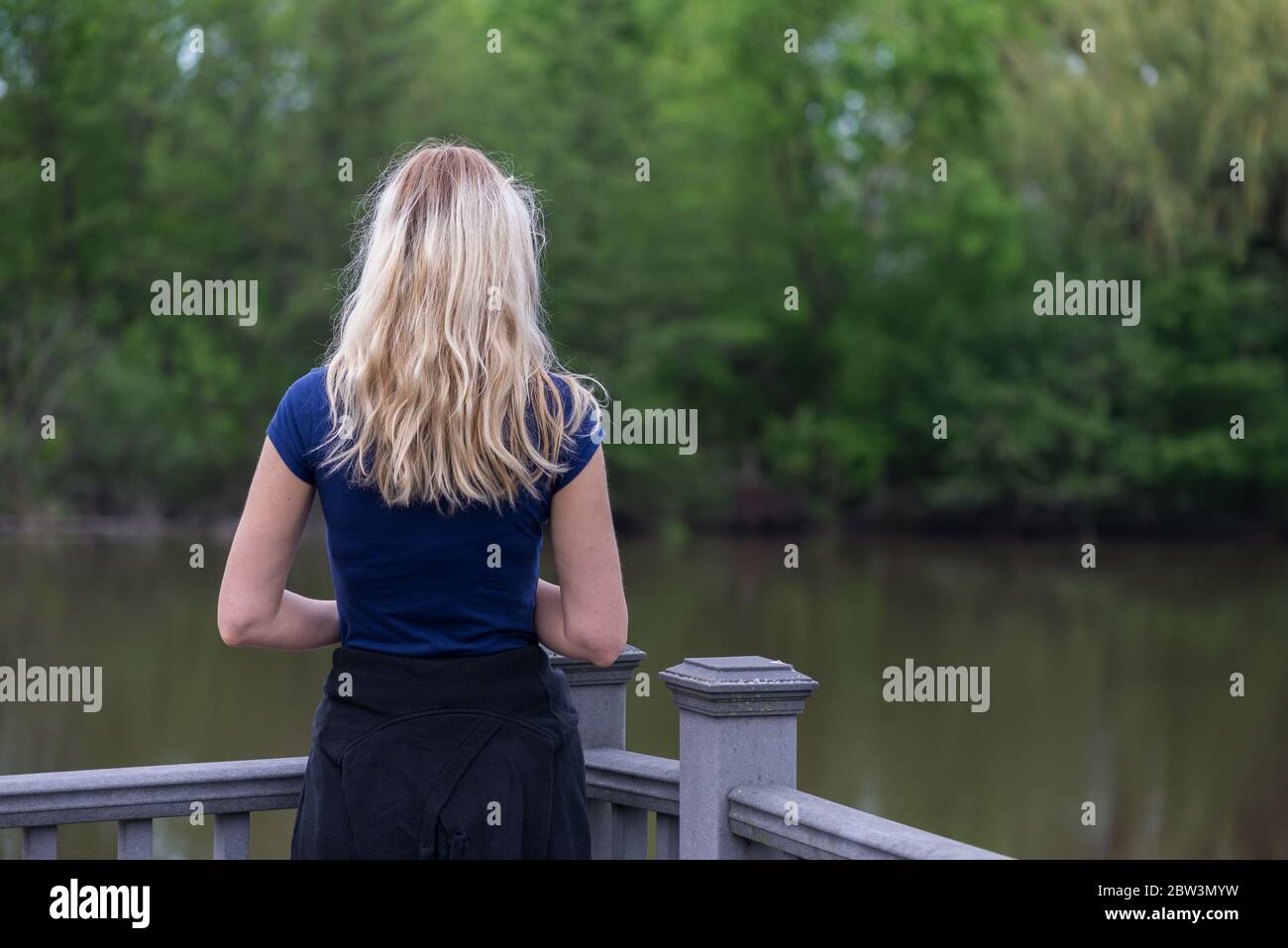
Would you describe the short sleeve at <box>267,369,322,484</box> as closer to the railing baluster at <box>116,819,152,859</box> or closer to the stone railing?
the stone railing

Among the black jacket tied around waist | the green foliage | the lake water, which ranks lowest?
the lake water

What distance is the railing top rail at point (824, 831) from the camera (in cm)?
242

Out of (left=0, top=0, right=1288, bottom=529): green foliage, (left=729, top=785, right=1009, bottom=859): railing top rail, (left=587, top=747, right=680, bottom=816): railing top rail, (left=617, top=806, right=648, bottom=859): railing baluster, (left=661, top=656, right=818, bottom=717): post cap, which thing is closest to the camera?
(left=729, top=785, right=1009, bottom=859): railing top rail

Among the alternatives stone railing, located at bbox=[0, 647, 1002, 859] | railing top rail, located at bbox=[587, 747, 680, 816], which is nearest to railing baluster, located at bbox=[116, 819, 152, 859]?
stone railing, located at bbox=[0, 647, 1002, 859]

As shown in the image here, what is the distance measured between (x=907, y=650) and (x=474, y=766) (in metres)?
17.1

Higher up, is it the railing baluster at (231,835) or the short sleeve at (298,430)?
the short sleeve at (298,430)

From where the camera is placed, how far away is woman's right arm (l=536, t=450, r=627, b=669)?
2.27 meters

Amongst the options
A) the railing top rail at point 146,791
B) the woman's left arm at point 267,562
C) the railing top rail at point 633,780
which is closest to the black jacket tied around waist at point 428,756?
the woman's left arm at point 267,562

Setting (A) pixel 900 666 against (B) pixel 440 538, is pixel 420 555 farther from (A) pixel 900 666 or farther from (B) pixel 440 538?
(A) pixel 900 666

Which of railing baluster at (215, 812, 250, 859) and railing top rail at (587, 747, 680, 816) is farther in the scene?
railing top rail at (587, 747, 680, 816)

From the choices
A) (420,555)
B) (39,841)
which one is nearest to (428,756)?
(420,555)

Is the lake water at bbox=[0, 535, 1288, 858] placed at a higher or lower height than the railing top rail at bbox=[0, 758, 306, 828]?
lower

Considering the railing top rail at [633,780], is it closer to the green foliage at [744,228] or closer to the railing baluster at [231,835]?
the railing baluster at [231,835]

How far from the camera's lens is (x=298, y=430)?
2.22 m
